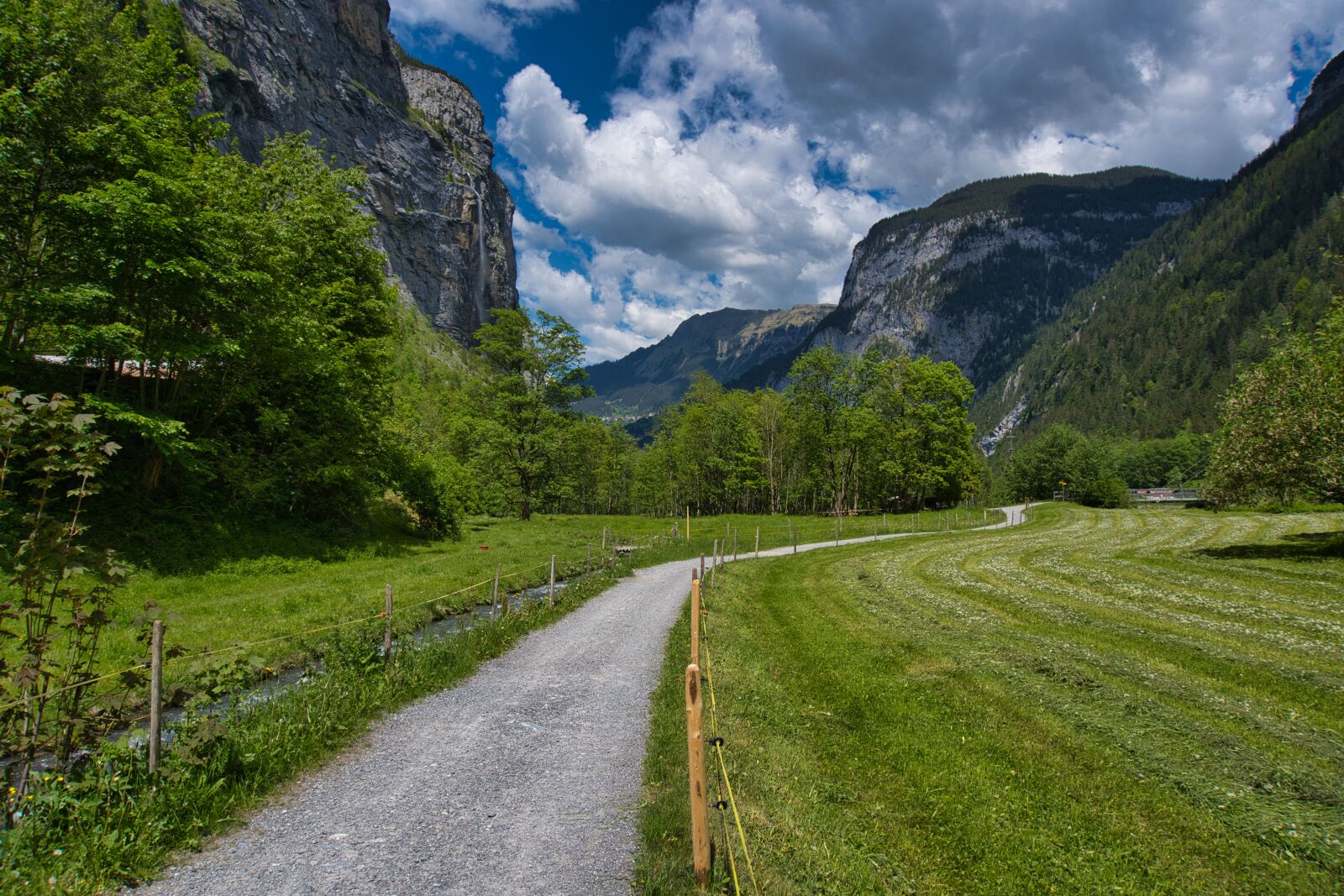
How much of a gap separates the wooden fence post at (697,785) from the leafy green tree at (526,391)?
4018 centimetres

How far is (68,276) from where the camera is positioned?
16.9 meters

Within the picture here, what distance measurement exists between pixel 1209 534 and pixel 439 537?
4741 cm

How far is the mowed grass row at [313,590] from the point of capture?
1198 cm

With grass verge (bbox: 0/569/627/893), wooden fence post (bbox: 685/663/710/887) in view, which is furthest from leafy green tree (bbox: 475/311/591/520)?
wooden fence post (bbox: 685/663/710/887)

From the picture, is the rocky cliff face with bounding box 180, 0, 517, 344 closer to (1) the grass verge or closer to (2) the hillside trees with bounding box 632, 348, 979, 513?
(2) the hillside trees with bounding box 632, 348, 979, 513

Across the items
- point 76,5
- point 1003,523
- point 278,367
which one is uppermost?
point 76,5

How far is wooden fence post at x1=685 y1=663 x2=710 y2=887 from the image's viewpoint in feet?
17.4

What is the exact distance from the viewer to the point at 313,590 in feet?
59.2

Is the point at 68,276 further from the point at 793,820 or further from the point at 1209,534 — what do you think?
the point at 1209,534

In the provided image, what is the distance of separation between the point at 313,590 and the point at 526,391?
95.8 feet

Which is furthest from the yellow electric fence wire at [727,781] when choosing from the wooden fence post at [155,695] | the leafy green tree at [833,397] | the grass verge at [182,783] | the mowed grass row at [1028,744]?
the leafy green tree at [833,397]

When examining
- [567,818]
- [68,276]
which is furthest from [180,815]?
[68,276]

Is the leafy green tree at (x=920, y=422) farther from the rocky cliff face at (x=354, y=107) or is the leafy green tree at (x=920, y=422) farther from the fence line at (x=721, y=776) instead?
the rocky cliff face at (x=354, y=107)

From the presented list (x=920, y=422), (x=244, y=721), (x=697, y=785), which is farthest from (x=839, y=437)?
(x=697, y=785)
